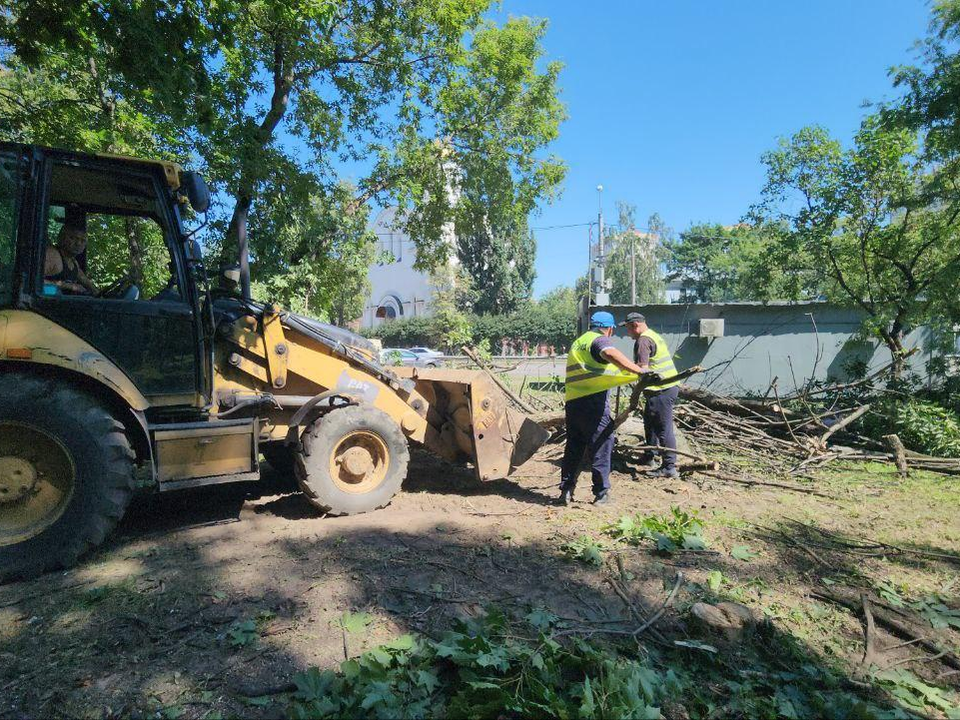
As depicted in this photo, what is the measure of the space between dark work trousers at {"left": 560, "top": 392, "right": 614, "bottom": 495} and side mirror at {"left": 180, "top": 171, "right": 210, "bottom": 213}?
137 inches

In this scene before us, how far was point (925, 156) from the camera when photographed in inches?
361

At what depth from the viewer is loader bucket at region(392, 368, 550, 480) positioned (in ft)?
17.4

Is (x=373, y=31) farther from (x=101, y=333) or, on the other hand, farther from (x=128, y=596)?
(x=128, y=596)

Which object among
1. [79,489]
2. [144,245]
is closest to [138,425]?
[79,489]

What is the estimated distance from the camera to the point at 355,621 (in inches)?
122

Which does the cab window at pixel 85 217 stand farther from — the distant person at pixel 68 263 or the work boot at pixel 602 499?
the work boot at pixel 602 499

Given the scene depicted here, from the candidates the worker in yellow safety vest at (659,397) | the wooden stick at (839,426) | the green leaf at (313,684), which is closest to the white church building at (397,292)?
the wooden stick at (839,426)

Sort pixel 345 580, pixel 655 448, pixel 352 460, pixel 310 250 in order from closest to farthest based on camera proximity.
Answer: pixel 345 580, pixel 352 460, pixel 655 448, pixel 310 250

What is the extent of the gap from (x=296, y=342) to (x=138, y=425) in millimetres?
1399

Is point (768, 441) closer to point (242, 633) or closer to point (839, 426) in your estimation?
point (839, 426)

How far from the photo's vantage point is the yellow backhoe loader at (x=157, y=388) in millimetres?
3594

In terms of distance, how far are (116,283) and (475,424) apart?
3.07 meters

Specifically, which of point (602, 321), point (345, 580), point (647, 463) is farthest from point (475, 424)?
point (647, 463)

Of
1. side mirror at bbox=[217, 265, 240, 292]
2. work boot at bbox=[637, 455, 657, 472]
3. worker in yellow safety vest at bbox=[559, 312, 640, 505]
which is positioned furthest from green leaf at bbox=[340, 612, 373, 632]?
work boot at bbox=[637, 455, 657, 472]
